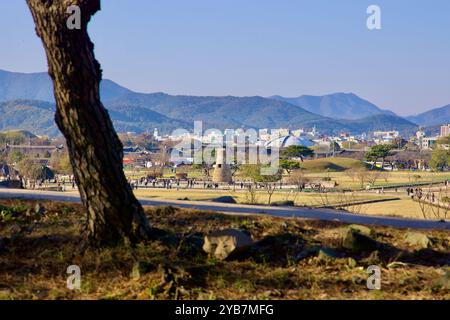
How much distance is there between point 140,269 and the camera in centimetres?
465

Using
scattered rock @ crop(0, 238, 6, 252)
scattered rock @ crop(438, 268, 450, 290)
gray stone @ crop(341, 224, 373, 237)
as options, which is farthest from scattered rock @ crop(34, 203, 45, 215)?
scattered rock @ crop(438, 268, 450, 290)

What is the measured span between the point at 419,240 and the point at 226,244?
2092 mm

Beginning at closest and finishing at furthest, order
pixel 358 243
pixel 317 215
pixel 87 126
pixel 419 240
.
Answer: pixel 87 126 < pixel 358 243 < pixel 419 240 < pixel 317 215

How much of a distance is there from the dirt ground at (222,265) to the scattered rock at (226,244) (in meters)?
0.08

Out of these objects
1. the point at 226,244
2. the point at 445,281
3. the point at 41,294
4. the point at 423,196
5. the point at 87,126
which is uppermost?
the point at 87,126

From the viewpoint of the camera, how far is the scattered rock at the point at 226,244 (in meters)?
5.25

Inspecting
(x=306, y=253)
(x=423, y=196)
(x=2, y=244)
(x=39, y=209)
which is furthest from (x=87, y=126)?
(x=423, y=196)

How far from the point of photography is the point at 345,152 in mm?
118500

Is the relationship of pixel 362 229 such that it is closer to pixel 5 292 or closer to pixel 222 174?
pixel 5 292

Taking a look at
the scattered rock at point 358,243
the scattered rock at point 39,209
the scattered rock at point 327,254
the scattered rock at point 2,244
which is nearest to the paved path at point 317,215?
the scattered rock at point 39,209

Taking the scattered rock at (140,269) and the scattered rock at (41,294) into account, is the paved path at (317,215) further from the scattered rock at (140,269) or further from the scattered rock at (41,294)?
the scattered rock at (41,294)

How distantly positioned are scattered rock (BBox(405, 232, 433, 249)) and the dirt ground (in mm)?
60
